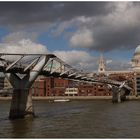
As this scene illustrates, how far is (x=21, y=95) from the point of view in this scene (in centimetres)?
5131

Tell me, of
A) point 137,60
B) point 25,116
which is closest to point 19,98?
point 25,116

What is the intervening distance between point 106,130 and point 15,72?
16.6 meters

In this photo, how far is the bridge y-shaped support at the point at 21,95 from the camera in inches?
2002

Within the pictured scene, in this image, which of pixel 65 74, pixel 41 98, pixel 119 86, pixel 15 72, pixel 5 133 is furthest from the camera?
pixel 41 98

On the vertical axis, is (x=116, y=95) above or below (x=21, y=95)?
below

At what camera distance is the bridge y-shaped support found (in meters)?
50.8

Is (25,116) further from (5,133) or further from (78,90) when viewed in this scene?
(78,90)

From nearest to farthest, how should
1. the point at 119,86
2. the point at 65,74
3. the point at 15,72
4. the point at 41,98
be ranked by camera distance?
1. the point at 15,72
2. the point at 65,74
3. the point at 119,86
4. the point at 41,98

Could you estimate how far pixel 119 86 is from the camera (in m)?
126

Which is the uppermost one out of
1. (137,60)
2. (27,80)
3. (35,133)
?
(137,60)

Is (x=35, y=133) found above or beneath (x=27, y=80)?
beneath

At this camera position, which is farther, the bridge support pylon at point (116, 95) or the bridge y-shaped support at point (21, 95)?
the bridge support pylon at point (116, 95)

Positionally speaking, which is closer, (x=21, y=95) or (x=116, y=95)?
Result: (x=21, y=95)

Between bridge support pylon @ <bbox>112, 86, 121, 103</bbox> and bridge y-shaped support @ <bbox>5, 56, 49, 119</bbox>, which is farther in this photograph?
bridge support pylon @ <bbox>112, 86, 121, 103</bbox>
